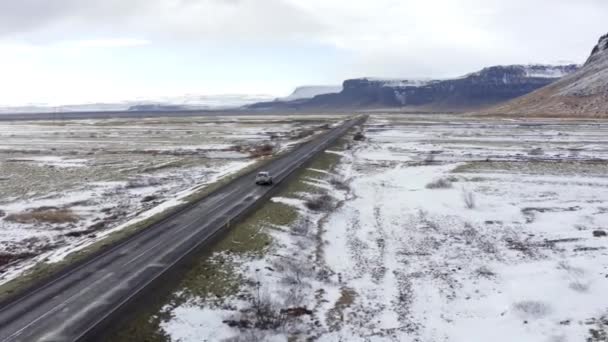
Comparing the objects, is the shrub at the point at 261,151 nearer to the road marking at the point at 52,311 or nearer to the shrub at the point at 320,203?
the shrub at the point at 320,203

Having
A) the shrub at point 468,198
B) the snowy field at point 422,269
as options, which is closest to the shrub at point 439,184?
the snowy field at point 422,269

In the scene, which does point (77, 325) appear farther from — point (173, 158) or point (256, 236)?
point (173, 158)

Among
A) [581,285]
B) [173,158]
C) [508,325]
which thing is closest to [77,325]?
[508,325]

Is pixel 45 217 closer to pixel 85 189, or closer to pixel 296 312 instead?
pixel 85 189

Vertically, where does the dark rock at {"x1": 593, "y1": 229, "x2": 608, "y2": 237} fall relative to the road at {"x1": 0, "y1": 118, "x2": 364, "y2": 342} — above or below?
below

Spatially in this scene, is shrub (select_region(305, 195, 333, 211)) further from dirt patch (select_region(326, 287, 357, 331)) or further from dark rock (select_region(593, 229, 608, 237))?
dark rock (select_region(593, 229, 608, 237))

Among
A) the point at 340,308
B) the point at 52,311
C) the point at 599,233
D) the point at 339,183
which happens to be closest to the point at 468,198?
the point at 599,233

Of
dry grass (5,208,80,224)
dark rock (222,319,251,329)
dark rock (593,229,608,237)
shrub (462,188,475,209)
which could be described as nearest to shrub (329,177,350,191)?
shrub (462,188,475,209)
